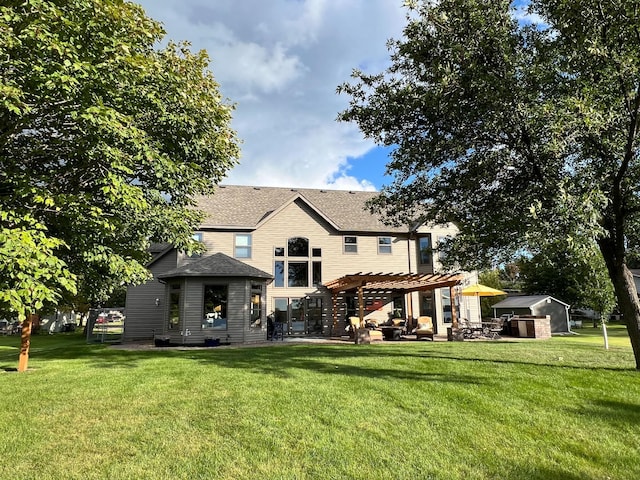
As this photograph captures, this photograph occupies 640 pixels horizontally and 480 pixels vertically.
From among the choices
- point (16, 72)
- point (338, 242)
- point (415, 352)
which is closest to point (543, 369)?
point (415, 352)

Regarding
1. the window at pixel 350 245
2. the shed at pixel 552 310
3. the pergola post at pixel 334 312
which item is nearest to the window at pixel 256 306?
the pergola post at pixel 334 312

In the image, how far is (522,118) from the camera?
8.41m

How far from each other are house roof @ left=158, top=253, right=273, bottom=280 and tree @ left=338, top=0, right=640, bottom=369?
34.7 feet

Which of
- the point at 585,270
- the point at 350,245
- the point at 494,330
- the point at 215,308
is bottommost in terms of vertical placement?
the point at 494,330

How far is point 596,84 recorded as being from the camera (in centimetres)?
834

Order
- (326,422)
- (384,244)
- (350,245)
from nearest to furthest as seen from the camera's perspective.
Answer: (326,422), (350,245), (384,244)

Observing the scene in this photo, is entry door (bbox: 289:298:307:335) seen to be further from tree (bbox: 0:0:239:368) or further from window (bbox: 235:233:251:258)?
tree (bbox: 0:0:239:368)

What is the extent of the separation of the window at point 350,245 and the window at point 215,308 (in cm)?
820

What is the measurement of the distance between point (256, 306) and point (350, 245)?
7.24 metres

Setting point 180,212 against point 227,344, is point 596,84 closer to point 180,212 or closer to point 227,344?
point 180,212

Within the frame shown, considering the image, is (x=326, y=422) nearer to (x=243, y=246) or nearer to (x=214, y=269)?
(x=214, y=269)

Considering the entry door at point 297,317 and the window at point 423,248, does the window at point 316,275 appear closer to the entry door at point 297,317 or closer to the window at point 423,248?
the entry door at point 297,317

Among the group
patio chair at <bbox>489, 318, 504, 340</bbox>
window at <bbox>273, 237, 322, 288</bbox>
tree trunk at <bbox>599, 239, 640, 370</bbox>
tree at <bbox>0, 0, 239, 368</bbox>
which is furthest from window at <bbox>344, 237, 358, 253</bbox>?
tree trunk at <bbox>599, 239, 640, 370</bbox>

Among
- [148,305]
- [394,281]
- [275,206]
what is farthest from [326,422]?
[275,206]
